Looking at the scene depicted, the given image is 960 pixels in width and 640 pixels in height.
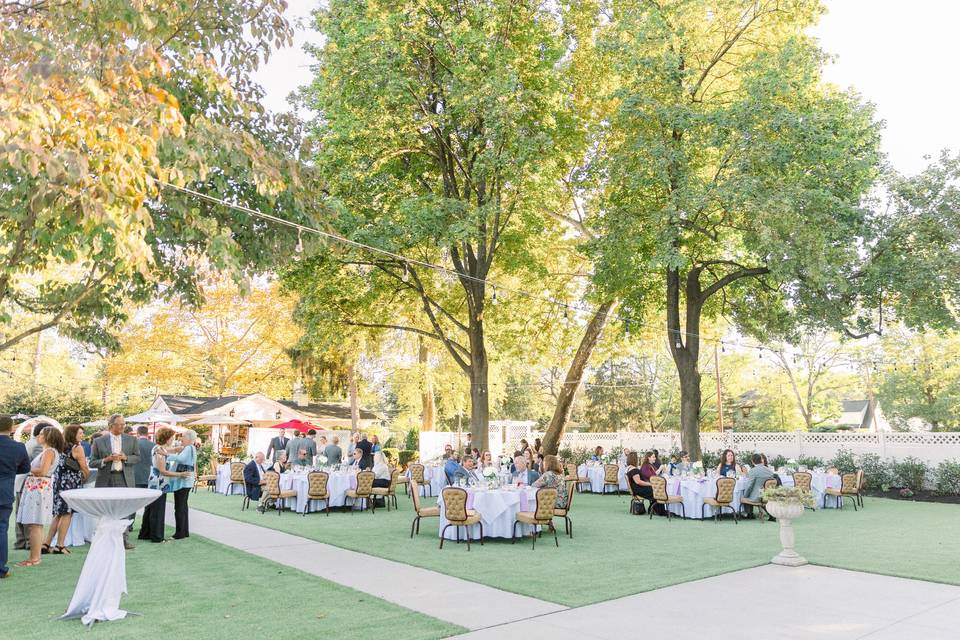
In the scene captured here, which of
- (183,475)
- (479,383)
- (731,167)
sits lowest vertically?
(183,475)

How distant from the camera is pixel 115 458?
9344 mm

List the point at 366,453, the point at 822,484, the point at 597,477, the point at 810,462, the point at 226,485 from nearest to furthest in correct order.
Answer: the point at 366,453 < the point at 822,484 < the point at 226,485 < the point at 597,477 < the point at 810,462

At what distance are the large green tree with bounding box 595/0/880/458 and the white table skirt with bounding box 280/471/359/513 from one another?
9.64 meters

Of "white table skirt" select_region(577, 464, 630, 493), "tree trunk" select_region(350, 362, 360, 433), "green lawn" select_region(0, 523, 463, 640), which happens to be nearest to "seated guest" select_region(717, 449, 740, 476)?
"white table skirt" select_region(577, 464, 630, 493)

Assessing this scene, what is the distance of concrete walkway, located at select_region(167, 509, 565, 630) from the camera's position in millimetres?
6477

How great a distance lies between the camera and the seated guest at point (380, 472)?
15781 mm

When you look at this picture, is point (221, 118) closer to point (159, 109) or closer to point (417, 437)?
point (159, 109)

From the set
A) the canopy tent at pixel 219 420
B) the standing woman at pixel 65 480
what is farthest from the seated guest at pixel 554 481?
the canopy tent at pixel 219 420

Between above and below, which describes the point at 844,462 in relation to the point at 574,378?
below

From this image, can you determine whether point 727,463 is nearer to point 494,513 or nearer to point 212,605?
point 494,513

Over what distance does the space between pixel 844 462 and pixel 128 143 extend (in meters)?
21.6

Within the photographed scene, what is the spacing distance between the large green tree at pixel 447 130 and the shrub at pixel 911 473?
1202 cm

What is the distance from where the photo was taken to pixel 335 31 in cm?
1939

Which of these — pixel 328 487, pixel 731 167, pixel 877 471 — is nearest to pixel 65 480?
pixel 328 487
